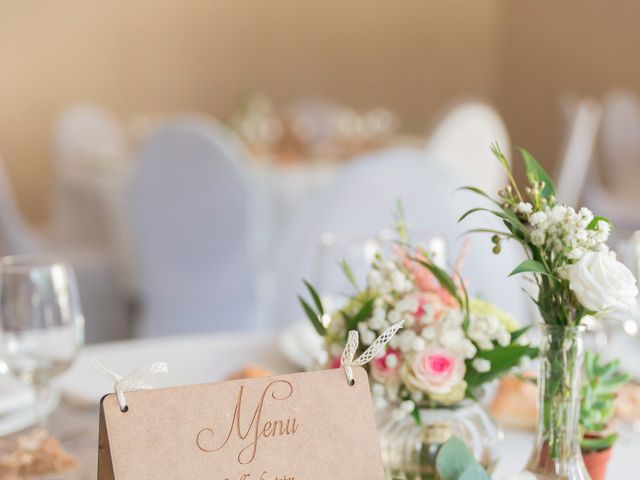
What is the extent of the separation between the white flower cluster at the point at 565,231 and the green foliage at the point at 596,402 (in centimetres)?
21

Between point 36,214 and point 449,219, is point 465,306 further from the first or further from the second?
point 36,214

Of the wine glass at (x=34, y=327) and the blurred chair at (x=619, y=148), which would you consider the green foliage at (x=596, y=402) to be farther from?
the blurred chair at (x=619, y=148)

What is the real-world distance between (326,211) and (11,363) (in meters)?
0.84

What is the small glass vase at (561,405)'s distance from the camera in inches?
29.1

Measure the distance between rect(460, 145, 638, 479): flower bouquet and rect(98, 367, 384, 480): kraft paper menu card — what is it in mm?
159

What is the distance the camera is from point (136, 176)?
3197mm

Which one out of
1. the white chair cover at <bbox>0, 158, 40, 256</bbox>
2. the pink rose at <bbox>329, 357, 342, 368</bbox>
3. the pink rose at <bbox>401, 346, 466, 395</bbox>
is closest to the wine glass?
the pink rose at <bbox>329, 357, 342, 368</bbox>

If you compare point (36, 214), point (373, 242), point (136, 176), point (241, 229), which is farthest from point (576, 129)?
point (36, 214)

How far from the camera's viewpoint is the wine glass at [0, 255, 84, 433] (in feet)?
3.50

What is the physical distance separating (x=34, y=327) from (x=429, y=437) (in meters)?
0.48

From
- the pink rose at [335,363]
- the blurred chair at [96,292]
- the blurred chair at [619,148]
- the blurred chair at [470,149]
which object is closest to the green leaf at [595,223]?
the pink rose at [335,363]

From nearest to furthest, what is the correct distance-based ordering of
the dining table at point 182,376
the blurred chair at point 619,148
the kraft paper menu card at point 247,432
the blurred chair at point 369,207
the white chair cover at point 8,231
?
the kraft paper menu card at point 247,432
the dining table at point 182,376
the blurred chair at point 369,207
the white chair cover at point 8,231
the blurred chair at point 619,148

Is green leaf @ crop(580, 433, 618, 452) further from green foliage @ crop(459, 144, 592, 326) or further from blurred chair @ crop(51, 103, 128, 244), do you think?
blurred chair @ crop(51, 103, 128, 244)

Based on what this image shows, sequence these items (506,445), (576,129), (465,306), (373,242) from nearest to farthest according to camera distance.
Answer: (465,306)
(506,445)
(373,242)
(576,129)
